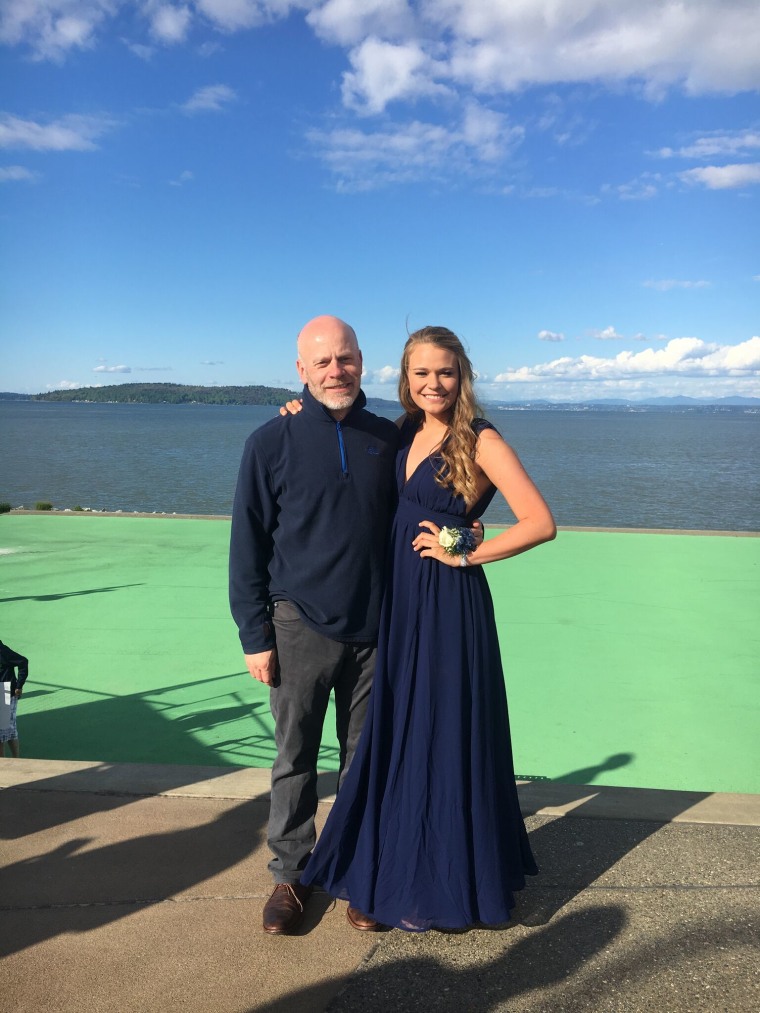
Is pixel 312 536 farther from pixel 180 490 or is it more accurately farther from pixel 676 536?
pixel 180 490

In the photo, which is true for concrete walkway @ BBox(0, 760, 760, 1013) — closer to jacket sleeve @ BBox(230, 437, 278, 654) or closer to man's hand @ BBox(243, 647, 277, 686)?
man's hand @ BBox(243, 647, 277, 686)

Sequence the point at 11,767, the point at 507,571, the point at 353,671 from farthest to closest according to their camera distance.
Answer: the point at 507,571 → the point at 11,767 → the point at 353,671

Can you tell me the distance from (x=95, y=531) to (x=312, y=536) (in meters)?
9.13

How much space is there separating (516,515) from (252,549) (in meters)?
0.79

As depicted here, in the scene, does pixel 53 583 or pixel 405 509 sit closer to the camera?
pixel 405 509

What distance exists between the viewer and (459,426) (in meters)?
2.61

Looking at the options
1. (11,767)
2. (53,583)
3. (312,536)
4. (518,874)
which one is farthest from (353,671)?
(53,583)

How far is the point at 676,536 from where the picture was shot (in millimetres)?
11102

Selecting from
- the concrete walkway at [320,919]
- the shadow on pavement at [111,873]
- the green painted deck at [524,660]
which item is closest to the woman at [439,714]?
the concrete walkway at [320,919]

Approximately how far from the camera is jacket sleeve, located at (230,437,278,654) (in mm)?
2619

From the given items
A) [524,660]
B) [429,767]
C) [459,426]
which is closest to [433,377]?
[459,426]

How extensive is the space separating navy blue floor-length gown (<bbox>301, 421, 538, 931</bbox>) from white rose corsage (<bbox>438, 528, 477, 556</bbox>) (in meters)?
0.06

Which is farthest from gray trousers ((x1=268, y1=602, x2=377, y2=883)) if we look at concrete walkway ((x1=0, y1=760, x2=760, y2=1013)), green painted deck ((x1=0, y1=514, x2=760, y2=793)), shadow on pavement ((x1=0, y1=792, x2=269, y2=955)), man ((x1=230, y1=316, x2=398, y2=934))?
green painted deck ((x1=0, y1=514, x2=760, y2=793))

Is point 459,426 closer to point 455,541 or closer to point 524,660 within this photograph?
point 455,541
